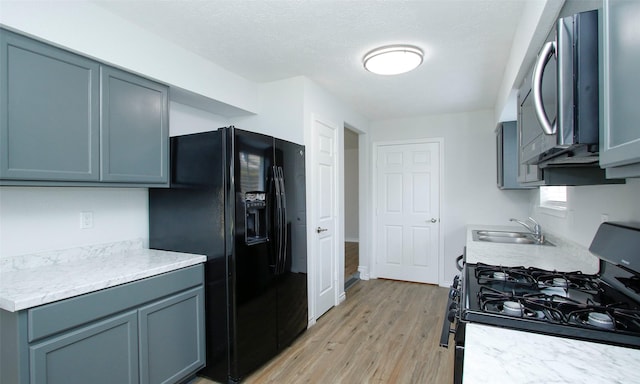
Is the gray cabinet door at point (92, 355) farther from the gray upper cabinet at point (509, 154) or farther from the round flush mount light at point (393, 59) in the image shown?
the gray upper cabinet at point (509, 154)

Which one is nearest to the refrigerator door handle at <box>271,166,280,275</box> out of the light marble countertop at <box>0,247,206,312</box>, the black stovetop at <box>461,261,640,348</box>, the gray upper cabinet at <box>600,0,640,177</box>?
the light marble countertop at <box>0,247,206,312</box>

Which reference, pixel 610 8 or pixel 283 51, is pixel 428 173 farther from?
pixel 610 8

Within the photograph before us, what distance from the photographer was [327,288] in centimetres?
342

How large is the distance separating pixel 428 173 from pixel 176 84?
11.3 ft

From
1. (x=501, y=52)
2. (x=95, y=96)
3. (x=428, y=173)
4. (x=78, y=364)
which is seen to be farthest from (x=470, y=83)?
(x=78, y=364)

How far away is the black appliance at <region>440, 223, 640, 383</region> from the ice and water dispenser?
1.43m

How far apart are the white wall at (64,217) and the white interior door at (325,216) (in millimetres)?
1594

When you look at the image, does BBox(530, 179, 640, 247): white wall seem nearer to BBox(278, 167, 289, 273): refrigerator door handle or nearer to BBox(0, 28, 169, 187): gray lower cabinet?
BBox(278, 167, 289, 273): refrigerator door handle

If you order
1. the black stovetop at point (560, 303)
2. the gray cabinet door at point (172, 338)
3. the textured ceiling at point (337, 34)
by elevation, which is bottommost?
the gray cabinet door at point (172, 338)

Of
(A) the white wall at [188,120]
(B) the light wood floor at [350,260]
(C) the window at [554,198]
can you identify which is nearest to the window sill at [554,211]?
(C) the window at [554,198]

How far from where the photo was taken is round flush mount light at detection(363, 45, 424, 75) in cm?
234

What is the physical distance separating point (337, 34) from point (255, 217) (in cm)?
145

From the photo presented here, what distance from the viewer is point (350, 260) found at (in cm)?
605

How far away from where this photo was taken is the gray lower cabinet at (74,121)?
154 centimetres
